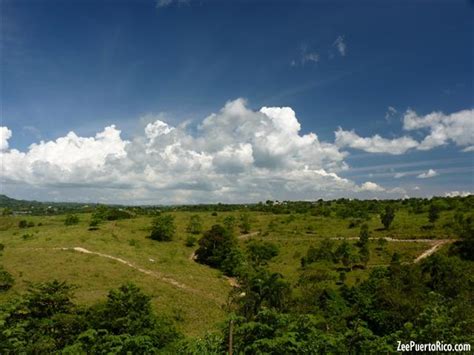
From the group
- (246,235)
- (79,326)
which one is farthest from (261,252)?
(79,326)

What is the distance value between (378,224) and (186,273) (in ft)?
190

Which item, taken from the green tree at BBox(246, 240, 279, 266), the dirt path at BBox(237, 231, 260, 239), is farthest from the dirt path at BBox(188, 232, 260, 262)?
the green tree at BBox(246, 240, 279, 266)

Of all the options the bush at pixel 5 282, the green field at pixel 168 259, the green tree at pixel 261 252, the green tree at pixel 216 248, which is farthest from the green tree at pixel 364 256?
the bush at pixel 5 282

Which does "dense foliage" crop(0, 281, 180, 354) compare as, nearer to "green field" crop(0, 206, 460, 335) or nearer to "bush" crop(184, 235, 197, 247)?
"green field" crop(0, 206, 460, 335)

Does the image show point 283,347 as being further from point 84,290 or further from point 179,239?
point 179,239

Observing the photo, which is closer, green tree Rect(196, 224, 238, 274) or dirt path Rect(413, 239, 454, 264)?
dirt path Rect(413, 239, 454, 264)

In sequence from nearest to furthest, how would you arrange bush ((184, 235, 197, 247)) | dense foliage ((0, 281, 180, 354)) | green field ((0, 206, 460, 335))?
dense foliage ((0, 281, 180, 354)) → green field ((0, 206, 460, 335)) → bush ((184, 235, 197, 247))

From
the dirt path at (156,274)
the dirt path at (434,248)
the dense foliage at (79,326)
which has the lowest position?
the dirt path at (156,274)

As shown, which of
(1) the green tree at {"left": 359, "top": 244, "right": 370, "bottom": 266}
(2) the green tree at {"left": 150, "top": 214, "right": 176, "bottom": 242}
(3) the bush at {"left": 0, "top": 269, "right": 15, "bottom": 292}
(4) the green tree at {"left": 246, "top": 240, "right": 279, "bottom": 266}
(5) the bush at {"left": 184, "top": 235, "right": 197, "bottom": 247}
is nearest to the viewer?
(3) the bush at {"left": 0, "top": 269, "right": 15, "bottom": 292}

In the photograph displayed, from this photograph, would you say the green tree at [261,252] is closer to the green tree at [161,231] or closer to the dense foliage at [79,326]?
the green tree at [161,231]

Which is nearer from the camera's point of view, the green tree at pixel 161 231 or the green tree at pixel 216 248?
the green tree at pixel 216 248

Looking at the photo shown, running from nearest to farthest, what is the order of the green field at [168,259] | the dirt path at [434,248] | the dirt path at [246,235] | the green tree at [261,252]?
the green field at [168,259] → the dirt path at [434,248] → the green tree at [261,252] → the dirt path at [246,235]

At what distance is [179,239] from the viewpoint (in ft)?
283

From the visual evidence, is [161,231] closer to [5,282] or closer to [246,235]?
[246,235]
